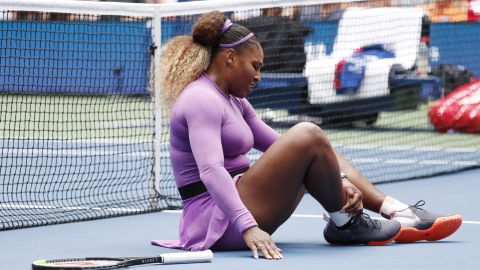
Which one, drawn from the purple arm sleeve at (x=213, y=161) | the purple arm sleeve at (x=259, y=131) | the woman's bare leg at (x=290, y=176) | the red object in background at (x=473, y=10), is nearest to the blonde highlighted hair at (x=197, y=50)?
the purple arm sleeve at (x=213, y=161)

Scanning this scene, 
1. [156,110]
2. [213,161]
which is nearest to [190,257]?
[213,161]

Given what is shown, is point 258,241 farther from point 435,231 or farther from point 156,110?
point 156,110

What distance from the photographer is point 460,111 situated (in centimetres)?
1184

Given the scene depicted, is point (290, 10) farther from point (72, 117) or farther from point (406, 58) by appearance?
point (72, 117)

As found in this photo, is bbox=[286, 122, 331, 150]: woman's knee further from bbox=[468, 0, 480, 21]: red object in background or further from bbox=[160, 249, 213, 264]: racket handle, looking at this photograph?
bbox=[468, 0, 480, 21]: red object in background

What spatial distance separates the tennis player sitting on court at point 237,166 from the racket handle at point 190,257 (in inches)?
6.6

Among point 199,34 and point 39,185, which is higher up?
point 199,34

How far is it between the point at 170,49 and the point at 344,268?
4.24 feet

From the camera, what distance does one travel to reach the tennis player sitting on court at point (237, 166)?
4.91 metres

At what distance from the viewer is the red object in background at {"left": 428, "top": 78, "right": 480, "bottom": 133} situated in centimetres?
1180

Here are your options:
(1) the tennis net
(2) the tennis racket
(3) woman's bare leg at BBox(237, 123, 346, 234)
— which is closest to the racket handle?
(2) the tennis racket

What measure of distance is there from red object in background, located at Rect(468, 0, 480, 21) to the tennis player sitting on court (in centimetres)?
647

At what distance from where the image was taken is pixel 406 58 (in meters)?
12.3

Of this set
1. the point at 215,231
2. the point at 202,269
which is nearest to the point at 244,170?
the point at 215,231
